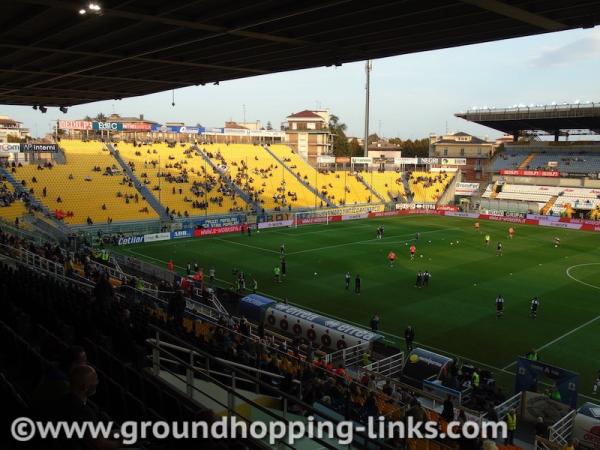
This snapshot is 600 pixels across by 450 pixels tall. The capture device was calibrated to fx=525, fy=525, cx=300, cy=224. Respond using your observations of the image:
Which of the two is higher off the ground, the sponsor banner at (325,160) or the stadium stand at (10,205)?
the sponsor banner at (325,160)

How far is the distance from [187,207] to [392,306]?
33.9m

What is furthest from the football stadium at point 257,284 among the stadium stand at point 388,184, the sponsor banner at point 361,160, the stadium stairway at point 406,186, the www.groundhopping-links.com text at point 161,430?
the sponsor banner at point 361,160

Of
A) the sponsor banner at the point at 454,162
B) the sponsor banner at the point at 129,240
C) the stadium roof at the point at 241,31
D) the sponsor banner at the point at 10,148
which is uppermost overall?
the stadium roof at the point at 241,31

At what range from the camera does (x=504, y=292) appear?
29.2 meters

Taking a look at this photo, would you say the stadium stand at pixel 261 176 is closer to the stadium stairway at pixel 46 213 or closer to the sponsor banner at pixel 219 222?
the sponsor banner at pixel 219 222

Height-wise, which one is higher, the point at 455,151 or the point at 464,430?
the point at 455,151

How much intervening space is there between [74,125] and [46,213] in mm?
19197

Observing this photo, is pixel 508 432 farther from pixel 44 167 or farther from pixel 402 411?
pixel 44 167

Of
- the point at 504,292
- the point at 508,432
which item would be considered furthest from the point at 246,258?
the point at 508,432

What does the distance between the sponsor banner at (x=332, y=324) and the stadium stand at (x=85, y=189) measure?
30.6 m

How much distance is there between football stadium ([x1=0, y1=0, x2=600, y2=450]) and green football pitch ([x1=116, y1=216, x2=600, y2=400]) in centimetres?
19

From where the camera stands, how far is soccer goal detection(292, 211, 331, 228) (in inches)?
2183

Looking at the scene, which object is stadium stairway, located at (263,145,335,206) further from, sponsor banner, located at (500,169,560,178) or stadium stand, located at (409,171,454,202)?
sponsor banner, located at (500,169,560,178)

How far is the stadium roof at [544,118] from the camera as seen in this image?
210 ft
